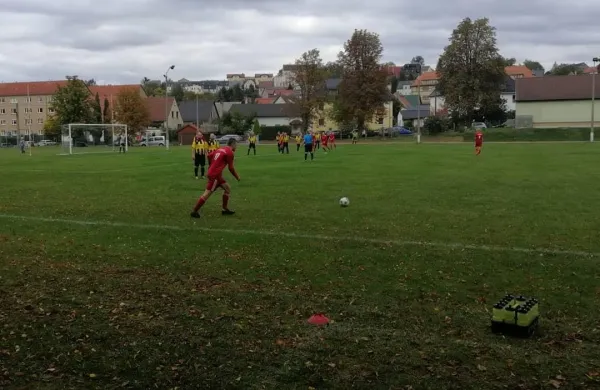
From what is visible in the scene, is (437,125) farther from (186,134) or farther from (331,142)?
(186,134)

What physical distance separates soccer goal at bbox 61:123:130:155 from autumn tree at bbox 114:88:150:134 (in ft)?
42.5

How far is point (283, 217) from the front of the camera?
12.2 metres

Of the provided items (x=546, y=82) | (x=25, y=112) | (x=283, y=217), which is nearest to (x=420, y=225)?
(x=283, y=217)

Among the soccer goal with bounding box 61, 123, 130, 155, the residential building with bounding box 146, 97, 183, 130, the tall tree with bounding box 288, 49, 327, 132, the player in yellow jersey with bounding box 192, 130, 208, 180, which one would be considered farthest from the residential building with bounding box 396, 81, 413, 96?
the player in yellow jersey with bounding box 192, 130, 208, 180

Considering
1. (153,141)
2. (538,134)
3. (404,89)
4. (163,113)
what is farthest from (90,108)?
(404,89)

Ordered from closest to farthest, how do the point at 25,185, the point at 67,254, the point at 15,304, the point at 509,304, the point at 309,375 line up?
the point at 309,375 → the point at 509,304 → the point at 15,304 → the point at 67,254 → the point at 25,185

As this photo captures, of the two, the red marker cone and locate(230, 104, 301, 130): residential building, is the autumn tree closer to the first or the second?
locate(230, 104, 301, 130): residential building

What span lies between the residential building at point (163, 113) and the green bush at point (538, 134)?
6191 centimetres

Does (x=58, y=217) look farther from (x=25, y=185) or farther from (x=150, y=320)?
(x=25, y=185)

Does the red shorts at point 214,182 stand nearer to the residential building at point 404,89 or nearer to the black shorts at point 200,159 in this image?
the black shorts at point 200,159

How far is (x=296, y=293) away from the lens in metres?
6.94

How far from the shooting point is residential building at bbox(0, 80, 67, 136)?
411 feet

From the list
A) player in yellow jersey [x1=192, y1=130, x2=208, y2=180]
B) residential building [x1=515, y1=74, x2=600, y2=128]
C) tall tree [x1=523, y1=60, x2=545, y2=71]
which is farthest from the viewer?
tall tree [x1=523, y1=60, x2=545, y2=71]

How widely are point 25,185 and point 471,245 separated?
16.9m
